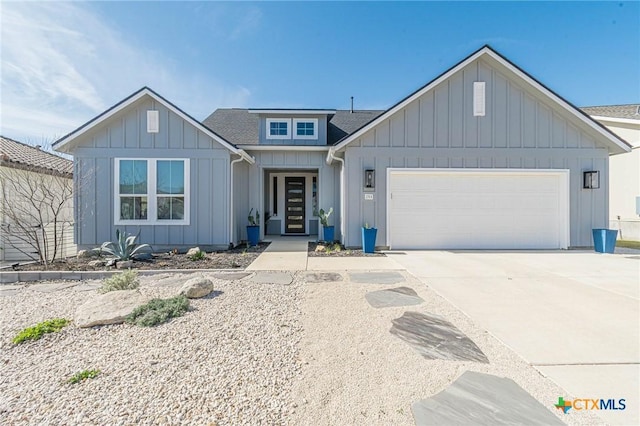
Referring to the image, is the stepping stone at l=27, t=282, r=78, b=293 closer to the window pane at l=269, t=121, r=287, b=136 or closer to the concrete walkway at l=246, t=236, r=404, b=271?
the concrete walkway at l=246, t=236, r=404, b=271

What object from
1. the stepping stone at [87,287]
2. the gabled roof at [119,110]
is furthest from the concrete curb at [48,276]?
the gabled roof at [119,110]

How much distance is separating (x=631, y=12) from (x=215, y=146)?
12098 millimetres

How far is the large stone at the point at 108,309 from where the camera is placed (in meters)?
3.20

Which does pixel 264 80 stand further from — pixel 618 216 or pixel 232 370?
pixel 618 216

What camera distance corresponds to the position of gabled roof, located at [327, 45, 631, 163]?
7633 millimetres

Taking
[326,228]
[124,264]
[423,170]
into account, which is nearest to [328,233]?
[326,228]

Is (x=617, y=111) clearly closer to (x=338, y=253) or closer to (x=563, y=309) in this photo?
(x=563, y=309)

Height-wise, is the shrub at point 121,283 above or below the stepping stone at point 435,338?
above

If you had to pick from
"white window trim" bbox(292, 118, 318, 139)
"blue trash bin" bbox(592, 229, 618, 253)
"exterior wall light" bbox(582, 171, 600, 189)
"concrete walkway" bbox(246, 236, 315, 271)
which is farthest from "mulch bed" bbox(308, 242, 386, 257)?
"exterior wall light" bbox(582, 171, 600, 189)

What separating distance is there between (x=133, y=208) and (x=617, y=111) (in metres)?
21.8

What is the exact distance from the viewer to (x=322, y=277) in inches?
205

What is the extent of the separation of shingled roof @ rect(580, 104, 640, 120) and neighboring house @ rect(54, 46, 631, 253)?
837cm

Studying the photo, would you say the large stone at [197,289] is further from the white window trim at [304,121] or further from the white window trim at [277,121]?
the white window trim at [304,121]

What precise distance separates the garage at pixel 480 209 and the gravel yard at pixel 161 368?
18.0 ft
